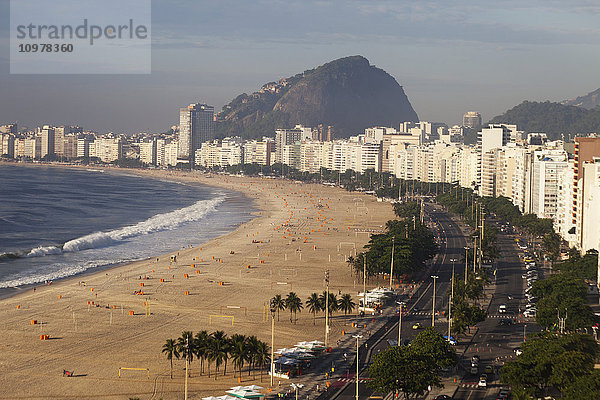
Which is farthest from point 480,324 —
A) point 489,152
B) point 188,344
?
point 489,152

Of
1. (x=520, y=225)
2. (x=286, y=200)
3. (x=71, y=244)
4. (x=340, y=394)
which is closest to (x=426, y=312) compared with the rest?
(x=340, y=394)

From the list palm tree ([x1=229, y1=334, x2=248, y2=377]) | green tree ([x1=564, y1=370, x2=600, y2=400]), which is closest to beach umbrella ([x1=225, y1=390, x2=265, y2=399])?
palm tree ([x1=229, y1=334, x2=248, y2=377])

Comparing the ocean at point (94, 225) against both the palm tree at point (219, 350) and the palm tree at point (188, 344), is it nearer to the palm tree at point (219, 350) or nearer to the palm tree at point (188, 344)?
the palm tree at point (188, 344)

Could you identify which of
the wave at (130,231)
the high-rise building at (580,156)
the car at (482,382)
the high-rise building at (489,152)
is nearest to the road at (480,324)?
the car at (482,382)

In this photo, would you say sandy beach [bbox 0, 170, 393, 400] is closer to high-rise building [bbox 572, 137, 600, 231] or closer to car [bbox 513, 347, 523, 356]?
car [bbox 513, 347, 523, 356]

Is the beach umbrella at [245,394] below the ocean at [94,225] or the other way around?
below

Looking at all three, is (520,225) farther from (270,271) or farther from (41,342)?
(41,342)

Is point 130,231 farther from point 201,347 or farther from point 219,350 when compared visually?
point 219,350
